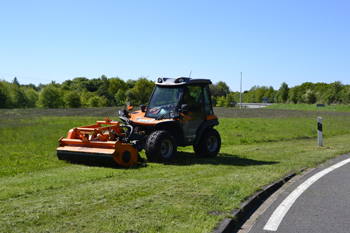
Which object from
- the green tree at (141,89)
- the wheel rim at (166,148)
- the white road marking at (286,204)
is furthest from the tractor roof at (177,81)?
the green tree at (141,89)

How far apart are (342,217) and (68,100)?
326ft

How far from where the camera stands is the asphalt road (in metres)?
4.73

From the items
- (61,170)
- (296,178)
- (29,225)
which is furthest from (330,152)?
(29,225)

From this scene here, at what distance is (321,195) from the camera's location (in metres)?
6.40

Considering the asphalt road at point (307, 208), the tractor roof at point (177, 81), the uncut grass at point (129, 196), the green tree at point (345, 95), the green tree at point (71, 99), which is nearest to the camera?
the uncut grass at point (129, 196)

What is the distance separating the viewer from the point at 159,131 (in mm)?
9117

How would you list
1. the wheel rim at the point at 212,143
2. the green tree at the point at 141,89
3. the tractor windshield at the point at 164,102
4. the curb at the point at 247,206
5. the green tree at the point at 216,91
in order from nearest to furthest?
the curb at the point at 247,206
the tractor windshield at the point at 164,102
the wheel rim at the point at 212,143
the green tree at the point at 141,89
the green tree at the point at 216,91

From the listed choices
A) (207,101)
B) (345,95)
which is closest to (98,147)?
(207,101)

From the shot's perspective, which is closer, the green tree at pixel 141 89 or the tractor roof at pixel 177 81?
the tractor roof at pixel 177 81

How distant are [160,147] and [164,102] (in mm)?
1781

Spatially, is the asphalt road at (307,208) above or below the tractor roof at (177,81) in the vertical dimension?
below

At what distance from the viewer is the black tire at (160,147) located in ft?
29.0

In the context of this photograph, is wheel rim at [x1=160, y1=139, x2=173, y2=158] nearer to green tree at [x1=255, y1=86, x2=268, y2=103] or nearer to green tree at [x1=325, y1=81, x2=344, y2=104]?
green tree at [x1=325, y1=81, x2=344, y2=104]

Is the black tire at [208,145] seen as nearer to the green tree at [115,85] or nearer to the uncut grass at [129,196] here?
the uncut grass at [129,196]
